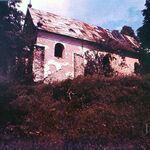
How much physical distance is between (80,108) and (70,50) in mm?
11592

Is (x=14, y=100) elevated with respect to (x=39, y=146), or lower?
elevated

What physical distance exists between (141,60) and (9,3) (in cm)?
1542

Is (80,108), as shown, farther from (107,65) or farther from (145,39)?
(145,39)

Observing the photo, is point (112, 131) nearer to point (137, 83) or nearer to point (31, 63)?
point (137, 83)

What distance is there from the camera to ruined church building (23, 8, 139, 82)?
27297 millimetres

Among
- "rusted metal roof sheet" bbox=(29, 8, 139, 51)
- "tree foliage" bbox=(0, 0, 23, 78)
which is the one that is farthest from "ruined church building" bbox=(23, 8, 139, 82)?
"tree foliage" bbox=(0, 0, 23, 78)

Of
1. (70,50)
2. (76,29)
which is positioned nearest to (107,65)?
(70,50)

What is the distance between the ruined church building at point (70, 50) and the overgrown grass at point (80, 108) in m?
5.15

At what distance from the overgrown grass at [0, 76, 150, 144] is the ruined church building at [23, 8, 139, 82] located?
515 cm

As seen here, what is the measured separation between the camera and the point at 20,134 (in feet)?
47.7

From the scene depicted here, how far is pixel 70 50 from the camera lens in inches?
1145

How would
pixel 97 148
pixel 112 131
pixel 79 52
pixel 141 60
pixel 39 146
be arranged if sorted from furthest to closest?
pixel 141 60, pixel 79 52, pixel 112 131, pixel 39 146, pixel 97 148

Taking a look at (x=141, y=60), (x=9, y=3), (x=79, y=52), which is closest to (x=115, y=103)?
(x=9, y=3)

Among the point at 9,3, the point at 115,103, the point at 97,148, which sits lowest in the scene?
the point at 97,148
